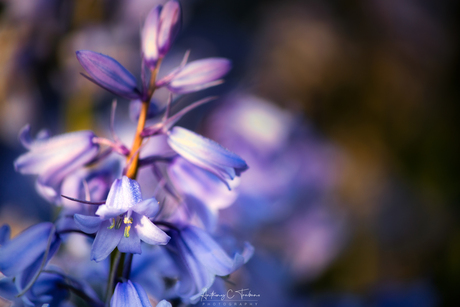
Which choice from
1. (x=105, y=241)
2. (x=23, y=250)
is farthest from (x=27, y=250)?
(x=105, y=241)

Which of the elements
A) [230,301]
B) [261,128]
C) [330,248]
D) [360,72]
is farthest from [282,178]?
[360,72]

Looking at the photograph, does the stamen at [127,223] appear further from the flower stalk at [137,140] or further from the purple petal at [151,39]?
the purple petal at [151,39]

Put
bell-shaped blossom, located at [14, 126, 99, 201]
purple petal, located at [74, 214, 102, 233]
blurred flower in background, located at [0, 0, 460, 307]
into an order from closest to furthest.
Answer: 1. purple petal, located at [74, 214, 102, 233]
2. bell-shaped blossom, located at [14, 126, 99, 201]
3. blurred flower in background, located at [0, 0, 460, 307]

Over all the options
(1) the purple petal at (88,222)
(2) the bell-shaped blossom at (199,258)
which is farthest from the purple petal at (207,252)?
(1) the purple petal at (88,222)

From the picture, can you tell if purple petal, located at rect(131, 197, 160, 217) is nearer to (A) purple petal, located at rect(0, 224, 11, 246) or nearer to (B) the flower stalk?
(B) the flower stalk

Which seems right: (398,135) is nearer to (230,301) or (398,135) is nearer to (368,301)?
(368,301)

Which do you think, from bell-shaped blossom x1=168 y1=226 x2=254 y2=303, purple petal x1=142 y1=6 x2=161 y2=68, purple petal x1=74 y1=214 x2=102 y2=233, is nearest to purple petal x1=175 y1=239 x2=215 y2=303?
bell-shaped blossom x1=168 y1=226 x2=254 y2=303

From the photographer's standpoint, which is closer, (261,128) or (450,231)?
(261,128)
